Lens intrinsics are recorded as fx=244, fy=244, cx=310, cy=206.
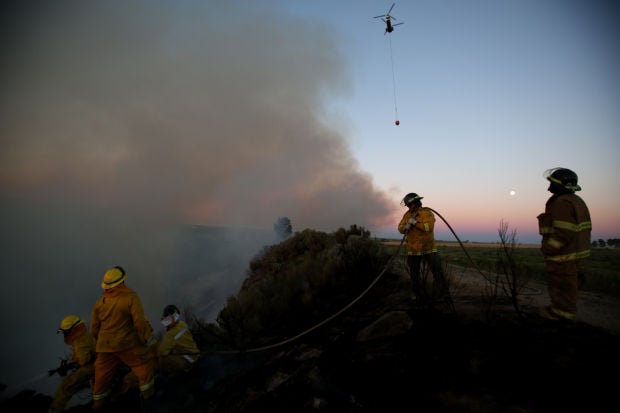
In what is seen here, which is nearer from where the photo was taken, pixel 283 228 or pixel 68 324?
pixel 68 324

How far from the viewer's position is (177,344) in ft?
16.4

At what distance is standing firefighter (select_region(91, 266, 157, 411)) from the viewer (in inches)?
162

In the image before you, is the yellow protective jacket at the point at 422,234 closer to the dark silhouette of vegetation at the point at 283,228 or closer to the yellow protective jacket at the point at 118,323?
the yellow protective jacket at the point at 118,323

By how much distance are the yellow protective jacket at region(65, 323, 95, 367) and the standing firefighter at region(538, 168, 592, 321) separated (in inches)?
324

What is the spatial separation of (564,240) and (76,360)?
902 centimetres

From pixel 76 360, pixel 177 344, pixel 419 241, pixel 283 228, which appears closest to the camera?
pixel 76 360

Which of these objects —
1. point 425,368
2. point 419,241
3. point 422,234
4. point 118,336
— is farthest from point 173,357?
point 422,234

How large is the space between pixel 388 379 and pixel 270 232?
4170cm

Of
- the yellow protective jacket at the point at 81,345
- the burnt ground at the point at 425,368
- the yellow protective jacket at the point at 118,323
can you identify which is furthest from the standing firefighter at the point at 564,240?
the yellow protective jacket at the point at 81,345

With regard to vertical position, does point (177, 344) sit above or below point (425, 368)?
A: below

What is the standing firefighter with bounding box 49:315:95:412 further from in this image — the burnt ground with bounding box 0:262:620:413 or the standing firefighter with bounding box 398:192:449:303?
the standing firefighter with bounding box 398:192:449:303

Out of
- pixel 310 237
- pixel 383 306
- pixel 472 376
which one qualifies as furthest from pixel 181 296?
pixel 472 376

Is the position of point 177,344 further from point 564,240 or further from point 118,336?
point 564,240

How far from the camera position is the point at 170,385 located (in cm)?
483
